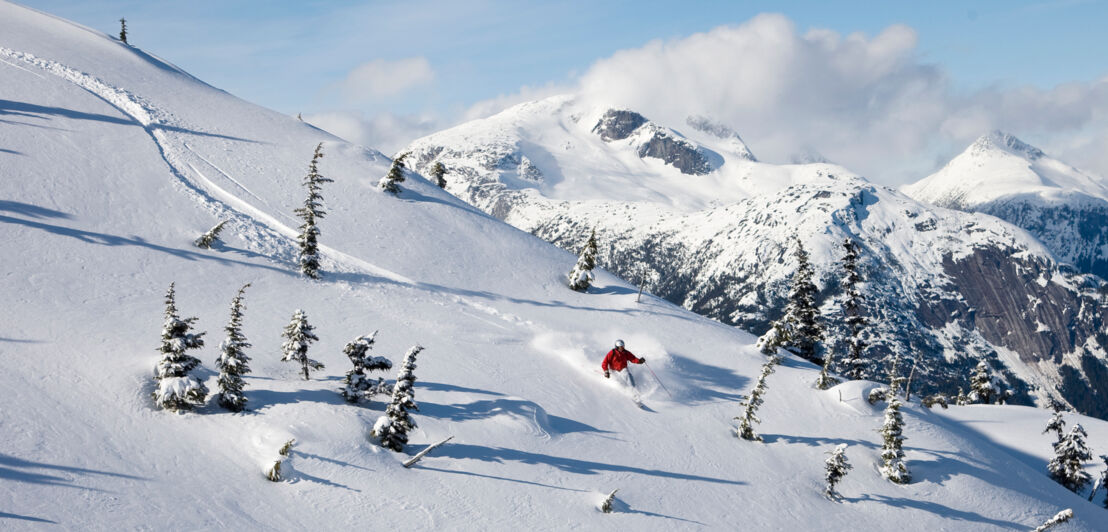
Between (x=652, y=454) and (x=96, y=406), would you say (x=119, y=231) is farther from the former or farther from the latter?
(x=652, y=454)

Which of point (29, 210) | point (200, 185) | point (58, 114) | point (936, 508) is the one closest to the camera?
point (936, 508)

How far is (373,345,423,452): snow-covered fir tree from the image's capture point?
18.9 m

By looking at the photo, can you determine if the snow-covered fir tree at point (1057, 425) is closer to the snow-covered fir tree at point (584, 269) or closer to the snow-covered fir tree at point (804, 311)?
the snow-covered fir tree at point (804, 311)

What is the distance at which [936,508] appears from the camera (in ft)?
77.3

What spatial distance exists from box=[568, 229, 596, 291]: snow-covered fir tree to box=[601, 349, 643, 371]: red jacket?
36.2ft

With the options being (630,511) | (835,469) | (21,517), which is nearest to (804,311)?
(835,469)

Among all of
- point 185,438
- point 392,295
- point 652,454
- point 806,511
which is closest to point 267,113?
point 392,295

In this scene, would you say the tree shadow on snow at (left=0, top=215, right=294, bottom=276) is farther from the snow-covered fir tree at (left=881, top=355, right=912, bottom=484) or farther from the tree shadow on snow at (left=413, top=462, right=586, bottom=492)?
the snow-covered fir tree at (left=881, top=355, right=912, bottom=484)

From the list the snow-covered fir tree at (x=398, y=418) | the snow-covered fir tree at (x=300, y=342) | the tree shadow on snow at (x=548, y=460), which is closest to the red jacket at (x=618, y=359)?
the tree shadow on snow at (x=548, y=460)

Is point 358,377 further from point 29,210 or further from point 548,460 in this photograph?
point 29,210

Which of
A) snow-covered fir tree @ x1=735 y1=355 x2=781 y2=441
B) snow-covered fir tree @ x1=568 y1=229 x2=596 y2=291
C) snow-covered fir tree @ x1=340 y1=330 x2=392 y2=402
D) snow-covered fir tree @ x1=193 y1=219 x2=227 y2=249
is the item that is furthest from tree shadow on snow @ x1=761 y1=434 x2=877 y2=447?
snow-covered fir tree @ x1=193 y1=219 x2=227 y2=249

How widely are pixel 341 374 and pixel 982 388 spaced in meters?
69.5

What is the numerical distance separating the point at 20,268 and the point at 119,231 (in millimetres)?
5240

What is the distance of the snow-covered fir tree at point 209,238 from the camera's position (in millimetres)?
30516
